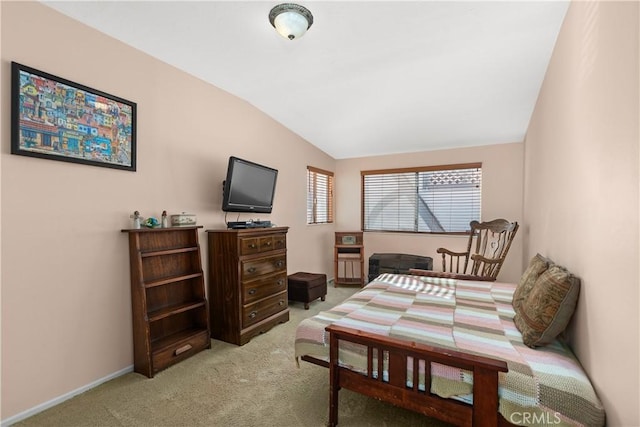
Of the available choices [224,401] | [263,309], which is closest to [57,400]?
[224,401]

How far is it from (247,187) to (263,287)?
3.55ft

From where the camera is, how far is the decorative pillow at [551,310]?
4.74ft

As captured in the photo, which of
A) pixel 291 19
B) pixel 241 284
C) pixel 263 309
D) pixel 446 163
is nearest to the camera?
pixel 291 19

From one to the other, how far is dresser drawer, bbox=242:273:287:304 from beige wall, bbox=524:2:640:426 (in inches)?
96.7

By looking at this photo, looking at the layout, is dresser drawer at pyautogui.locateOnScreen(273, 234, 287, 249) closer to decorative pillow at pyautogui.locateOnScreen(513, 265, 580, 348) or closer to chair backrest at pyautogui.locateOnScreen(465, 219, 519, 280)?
chair backrest at pyautogui.locateOnScreen(465, 219, 519, 280)

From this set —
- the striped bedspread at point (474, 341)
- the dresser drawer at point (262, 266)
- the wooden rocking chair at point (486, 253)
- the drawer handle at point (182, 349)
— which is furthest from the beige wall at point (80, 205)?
the wooden rocking chair at point (486, 253)

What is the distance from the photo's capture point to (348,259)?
495cm

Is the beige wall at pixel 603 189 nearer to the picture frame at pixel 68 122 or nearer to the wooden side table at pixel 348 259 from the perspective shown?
the picture frame at pixel 68 122

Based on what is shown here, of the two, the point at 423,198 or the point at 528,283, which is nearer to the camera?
the point at 528,283

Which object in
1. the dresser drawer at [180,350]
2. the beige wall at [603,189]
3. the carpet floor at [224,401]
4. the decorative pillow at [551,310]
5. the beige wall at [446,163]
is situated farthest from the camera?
the beige wall at [446,163]

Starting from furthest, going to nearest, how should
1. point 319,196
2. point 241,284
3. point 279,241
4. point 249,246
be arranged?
point 319,196 < point 279,241 < point 249,246 < point 241,284

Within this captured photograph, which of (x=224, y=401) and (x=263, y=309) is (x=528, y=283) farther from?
(x=263, y=309)

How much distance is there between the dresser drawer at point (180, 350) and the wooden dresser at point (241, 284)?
0.25 m

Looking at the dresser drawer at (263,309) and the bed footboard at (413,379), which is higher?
the bed footboard at (413,379)
